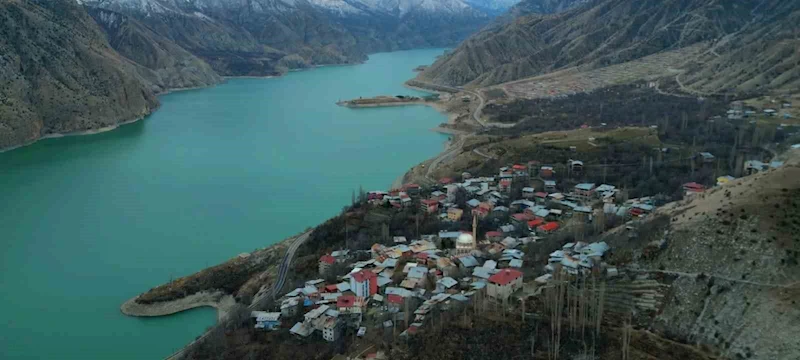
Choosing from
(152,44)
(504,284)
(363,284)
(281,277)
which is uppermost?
(152,44)

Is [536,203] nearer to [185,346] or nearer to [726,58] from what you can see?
[185,346]

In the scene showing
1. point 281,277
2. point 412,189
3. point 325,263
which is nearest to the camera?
point 325,263

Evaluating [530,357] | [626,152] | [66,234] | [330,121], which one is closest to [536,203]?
[626,152]

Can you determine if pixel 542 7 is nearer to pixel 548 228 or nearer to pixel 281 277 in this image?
pixel 548 228

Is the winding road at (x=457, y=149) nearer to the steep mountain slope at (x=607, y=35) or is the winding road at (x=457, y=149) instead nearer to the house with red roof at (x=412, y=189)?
the house with red roof at (x=412, y=189)

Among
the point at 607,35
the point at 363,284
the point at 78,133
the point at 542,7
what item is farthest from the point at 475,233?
the point at 542,7

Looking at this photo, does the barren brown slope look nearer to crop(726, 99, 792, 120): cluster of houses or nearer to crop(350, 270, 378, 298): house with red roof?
crop(350, 270, 378, 298): house with red roof

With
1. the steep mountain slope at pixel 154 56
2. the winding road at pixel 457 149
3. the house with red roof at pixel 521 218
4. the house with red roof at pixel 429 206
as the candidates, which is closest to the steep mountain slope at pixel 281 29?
the steep mountain slope at pixel 154 56

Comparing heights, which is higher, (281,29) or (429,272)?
(281,29)
